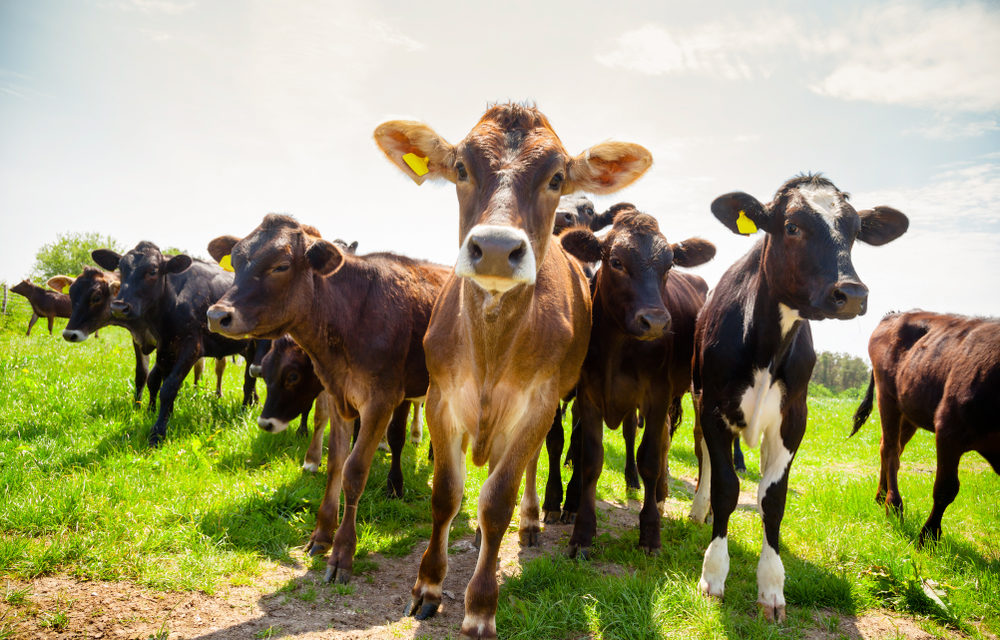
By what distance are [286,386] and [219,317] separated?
1.91 metres

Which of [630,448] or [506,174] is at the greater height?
[506,174]

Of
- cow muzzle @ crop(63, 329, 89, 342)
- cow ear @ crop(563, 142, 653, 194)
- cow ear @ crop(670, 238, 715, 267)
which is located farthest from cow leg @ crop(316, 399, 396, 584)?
cow muzzle @ crop(63, 329, 89, 342)

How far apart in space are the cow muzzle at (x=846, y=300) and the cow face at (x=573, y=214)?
131 inches

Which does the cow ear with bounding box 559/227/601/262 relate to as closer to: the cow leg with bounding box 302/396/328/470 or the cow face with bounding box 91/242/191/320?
the cow leg with bounding box 302/396/328/470

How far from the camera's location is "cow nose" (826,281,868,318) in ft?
11.8

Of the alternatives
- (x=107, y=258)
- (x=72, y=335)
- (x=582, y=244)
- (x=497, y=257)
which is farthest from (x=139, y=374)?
(x=497, y=257)

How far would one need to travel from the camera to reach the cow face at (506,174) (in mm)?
2840

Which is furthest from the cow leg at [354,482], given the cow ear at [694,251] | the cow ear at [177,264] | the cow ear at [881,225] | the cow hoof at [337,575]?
the cow ear at [177,264]

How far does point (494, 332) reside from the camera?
357cm

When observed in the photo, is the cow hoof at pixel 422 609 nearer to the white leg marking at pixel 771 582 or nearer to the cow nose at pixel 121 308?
the white leg marking at pixel 771 582

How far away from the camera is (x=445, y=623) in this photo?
3676mm

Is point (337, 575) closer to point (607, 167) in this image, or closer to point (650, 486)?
point (650, 486)

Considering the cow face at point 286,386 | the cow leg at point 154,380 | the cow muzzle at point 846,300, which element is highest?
the cow muzzle at point 846,300

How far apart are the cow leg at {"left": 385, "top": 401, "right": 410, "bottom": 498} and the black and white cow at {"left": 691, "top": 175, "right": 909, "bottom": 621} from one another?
3.24 meters
